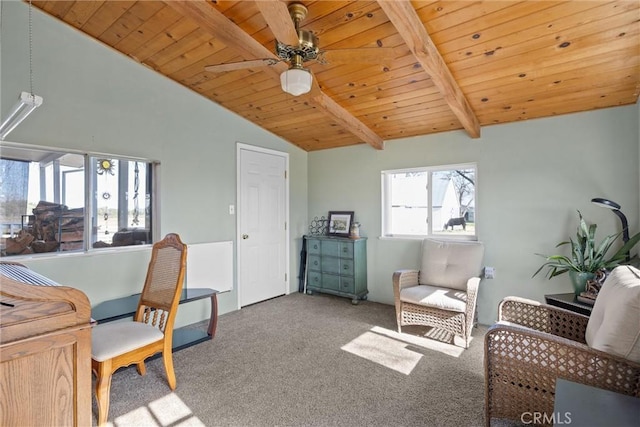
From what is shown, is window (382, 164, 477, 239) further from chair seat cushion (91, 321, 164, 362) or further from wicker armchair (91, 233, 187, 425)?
chair seat cushion (91, 321, 164, 362)

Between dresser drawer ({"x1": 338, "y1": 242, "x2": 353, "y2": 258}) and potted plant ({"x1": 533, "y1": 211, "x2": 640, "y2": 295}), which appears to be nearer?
potted plant ({"x1": 533, "y1": 211, "x2": 640, "y2": 295})

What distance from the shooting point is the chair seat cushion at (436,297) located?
2.93 meters

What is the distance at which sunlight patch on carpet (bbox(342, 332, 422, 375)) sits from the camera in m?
2.59

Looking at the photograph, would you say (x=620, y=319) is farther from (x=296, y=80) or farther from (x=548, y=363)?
(x=296, y=80)

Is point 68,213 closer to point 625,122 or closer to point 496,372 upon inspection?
point 496,372

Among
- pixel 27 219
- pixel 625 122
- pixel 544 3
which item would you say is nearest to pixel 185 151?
pixel 27 219

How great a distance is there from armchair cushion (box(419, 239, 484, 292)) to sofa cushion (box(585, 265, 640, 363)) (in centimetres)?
151

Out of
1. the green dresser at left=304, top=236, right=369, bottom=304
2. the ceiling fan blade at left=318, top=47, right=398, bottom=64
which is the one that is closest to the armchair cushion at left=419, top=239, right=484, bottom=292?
the green dresser at left=304, top=236, right=369, bottom=304

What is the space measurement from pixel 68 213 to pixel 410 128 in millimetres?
3514

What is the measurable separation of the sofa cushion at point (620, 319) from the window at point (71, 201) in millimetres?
3578

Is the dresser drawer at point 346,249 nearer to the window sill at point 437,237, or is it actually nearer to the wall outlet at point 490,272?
the window sill at point 437,237

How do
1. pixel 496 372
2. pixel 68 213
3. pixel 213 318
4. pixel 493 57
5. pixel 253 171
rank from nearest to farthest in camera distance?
1. pixel 496 372
2. pixel 493 57
3. pixel 68 213
4. pixel 213 318
5. pixel 253 171

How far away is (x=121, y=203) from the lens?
307cm

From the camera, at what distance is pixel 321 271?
4512mm
